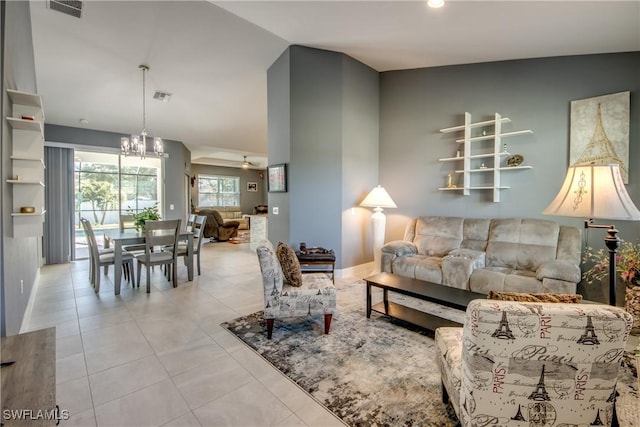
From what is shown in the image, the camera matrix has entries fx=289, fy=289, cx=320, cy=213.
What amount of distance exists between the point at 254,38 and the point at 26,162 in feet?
9.17

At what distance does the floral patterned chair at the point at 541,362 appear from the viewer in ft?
3.71

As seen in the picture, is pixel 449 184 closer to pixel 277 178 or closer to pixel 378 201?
pixel 378 201

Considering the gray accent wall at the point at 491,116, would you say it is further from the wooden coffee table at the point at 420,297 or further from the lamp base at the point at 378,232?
the wooden coffee table at the point at 420,297

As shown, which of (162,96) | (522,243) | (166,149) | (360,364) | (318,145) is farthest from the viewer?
(166,149)

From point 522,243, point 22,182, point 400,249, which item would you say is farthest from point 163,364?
point 522,243

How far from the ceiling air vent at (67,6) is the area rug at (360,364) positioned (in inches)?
137

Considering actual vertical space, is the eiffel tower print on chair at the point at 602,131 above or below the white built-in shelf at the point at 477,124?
below

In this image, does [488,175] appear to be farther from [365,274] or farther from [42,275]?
[42,275]

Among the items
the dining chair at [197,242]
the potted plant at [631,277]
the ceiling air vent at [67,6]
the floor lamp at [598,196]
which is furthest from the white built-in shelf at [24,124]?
the potted plant at [631,277]

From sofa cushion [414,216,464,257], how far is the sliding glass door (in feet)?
19.9

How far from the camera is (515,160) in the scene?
12.8 feet

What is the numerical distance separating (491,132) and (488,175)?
61 cm

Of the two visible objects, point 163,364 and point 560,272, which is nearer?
point 163,364

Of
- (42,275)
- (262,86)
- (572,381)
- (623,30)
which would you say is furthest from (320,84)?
(42,275)
